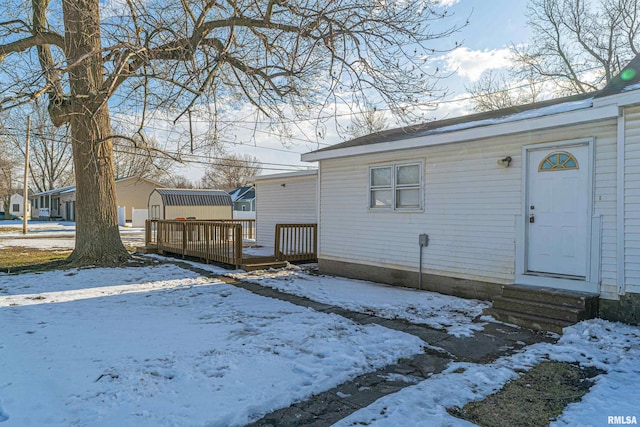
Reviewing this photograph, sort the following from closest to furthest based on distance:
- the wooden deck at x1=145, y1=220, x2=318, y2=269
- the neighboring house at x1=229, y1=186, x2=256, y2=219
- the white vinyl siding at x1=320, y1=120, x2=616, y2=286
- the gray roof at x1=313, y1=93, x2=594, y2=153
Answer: the white vinyl siding at x1=320, y1=120, x2=616, y2=286, the gray roof at x1=313, y1=93, x2=594, y2=153, the wooden deck at x1=145, y1=220, x2=318, y2=269, the neighboring house at x1=229, y1=186, x2=256, y2=219

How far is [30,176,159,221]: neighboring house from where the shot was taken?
1398 inches

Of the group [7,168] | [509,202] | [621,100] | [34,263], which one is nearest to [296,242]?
[509,202]

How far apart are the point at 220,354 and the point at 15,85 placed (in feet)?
18.4

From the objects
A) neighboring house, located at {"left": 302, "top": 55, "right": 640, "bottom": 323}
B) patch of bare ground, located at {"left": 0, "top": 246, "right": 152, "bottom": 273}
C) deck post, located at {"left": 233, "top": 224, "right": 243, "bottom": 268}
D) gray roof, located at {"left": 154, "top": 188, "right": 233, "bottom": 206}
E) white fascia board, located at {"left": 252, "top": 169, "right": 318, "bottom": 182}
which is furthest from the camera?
gray roof, located at {"left": 154, "top": 188, "right": 233, "bottom": 206}

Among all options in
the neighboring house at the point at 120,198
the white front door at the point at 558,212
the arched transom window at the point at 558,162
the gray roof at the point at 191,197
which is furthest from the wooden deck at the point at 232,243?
the neighboring house at the point at 120,198

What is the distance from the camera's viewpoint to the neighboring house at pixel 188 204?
24062 mm

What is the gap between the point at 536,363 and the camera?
3848 millimetres

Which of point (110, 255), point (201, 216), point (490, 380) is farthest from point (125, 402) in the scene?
point (201, 216)

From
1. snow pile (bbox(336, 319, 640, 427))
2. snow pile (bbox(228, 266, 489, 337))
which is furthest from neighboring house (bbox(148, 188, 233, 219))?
snow pile (bbox(336, 319, 640, 427))

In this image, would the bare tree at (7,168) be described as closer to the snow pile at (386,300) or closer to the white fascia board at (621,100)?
the snow pile at (386,300)

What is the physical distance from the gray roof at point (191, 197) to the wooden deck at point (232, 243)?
12832mm

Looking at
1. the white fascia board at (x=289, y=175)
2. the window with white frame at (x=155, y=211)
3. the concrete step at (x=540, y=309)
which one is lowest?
the concrete step at (x=540, y=309)

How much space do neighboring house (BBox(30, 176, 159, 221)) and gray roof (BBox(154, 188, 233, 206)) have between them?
8.34 metres

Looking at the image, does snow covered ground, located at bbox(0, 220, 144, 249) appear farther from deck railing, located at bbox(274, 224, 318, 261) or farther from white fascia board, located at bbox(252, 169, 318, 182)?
deck railing, located at bbox(274, 224, 318, 261)
